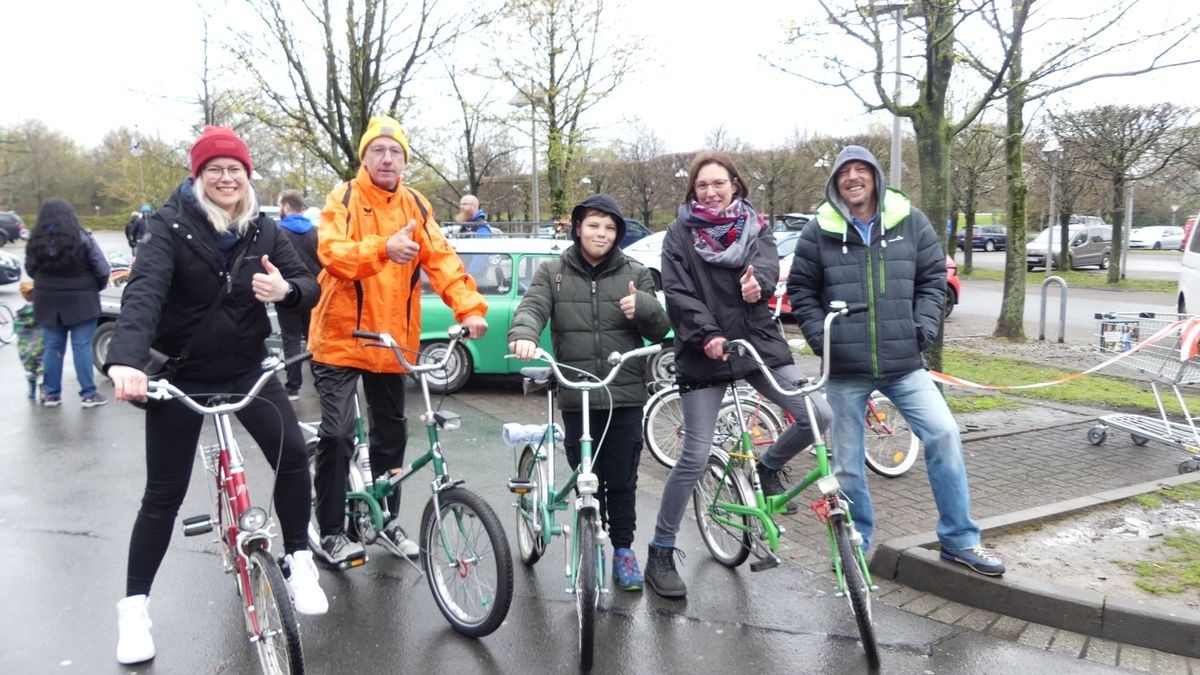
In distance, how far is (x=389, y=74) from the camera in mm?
17203

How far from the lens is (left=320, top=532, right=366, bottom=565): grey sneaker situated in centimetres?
430

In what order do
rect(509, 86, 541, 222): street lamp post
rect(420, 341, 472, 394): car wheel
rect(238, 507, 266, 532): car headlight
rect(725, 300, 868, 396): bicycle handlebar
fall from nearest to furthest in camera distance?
rect(238, 507, 266, 532): car headlight < rect(725, 300, 868, 396): bicycle handlebar < rect(420, 341, 472, 394): car wheel < rect(509, 86, 541, 222): street lamp post

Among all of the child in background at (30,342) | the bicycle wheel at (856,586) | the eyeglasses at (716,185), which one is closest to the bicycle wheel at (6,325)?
the child in background at (30,342)

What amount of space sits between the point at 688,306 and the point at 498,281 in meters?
5.51

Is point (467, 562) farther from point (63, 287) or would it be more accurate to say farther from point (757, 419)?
point (63, 287)

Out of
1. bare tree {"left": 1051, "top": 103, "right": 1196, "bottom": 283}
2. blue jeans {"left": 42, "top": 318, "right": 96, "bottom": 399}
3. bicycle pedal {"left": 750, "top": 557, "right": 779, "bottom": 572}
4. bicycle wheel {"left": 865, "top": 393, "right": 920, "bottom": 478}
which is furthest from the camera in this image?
bare tree {"left": 1051, "top": 103, "right": 1196, "bottom": 283}

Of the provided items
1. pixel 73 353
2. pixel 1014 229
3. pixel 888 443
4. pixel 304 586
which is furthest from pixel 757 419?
pixel 1014 229

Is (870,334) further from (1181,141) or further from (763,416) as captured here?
(1181,141)

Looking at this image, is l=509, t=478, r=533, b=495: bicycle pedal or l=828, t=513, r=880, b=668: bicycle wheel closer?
l=828, t=513, r=880, b=668: bicycle wheel

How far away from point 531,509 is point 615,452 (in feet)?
Answer: 1.67

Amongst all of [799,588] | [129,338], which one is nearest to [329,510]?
[129,338]

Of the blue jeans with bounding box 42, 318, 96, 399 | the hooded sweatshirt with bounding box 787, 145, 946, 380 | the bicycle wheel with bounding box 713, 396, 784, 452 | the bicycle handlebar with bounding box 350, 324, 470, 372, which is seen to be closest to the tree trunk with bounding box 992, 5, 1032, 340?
the bicycle wheel with bounding box 713, 396, 784, 452

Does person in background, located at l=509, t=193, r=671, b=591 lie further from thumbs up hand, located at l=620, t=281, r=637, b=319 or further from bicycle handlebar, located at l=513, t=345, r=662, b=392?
bicycle handlebar, located at l=513, t=345, r=662, b=392

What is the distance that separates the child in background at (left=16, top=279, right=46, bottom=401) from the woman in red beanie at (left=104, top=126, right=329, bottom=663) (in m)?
6.39
